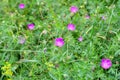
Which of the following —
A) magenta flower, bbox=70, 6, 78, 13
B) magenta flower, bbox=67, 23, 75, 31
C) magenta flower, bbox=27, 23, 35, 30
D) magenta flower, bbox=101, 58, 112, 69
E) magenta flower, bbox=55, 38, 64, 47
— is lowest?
magenta flower, bbox=101, 58, 112, 69

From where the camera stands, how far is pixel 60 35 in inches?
88.2

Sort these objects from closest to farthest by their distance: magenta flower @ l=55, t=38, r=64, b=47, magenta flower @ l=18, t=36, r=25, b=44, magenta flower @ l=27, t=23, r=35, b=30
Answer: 1. magenta flower @ l=55, t=38, r=64, b=47
2. magenta flower @ l=18, t=36, r=25, b=44
3. magenta flower @ l=27, t=23, r=35, b=30

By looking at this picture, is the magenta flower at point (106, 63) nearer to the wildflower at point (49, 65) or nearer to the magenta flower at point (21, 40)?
the wildflower at point (49, 65)

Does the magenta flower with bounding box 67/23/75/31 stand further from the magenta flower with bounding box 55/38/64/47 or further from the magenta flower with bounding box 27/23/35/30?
the magenta flower with bounding box 27/23/35/30

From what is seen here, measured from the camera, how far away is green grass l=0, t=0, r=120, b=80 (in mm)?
A: 1969

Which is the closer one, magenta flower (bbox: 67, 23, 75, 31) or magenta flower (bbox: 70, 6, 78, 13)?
magenta flower (bbox: 67, 23, 75, 31)

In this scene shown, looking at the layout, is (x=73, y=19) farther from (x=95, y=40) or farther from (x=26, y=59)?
(x=26, y=59)

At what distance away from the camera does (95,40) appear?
2.11 m

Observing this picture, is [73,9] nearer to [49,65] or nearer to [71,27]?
[71,27]

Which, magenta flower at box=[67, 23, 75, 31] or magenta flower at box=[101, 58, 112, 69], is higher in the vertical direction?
magenta flower at box=[67, 23, 75, 31]

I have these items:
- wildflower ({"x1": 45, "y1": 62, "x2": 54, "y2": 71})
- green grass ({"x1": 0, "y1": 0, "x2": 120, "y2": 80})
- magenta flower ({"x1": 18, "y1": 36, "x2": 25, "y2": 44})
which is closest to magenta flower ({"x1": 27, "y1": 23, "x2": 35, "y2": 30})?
green grass ({"x1": 0, "y1": 0, "x2": 120, "y2": 80})

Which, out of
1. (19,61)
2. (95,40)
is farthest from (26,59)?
(95,40)

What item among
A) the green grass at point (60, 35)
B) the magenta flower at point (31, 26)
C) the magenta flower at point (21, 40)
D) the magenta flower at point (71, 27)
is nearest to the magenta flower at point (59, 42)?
the green grass at point (60, 35)

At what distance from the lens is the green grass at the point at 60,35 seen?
197 centimetres
